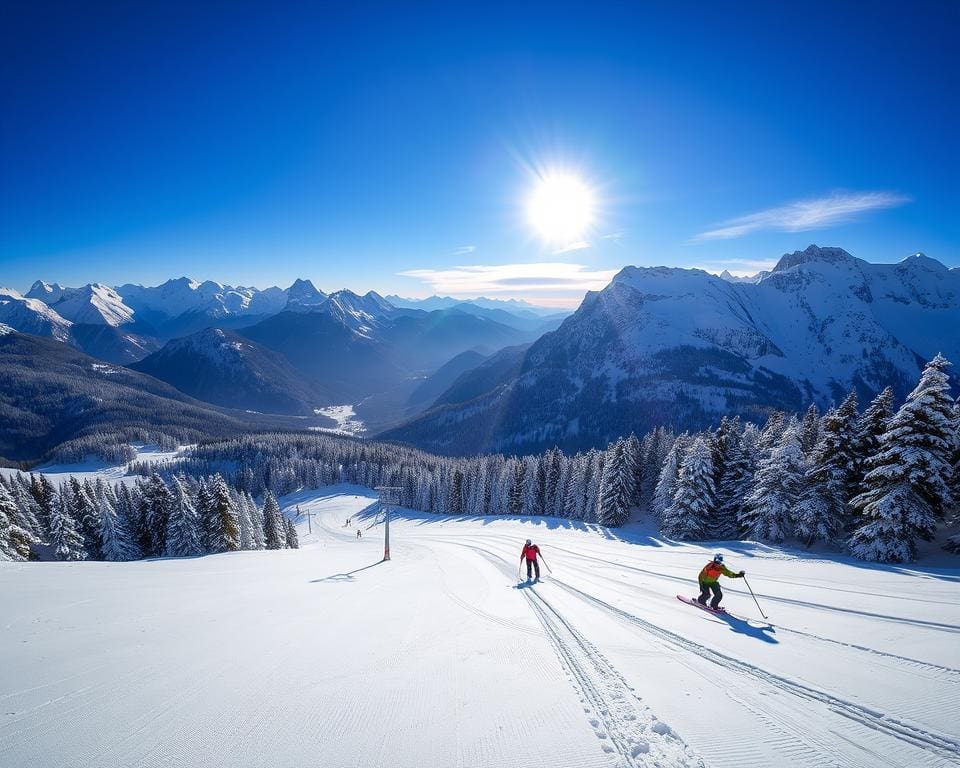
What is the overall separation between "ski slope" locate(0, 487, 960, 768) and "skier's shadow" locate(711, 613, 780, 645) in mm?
81

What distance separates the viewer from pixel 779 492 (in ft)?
92.7

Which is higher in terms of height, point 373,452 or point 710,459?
point 710,459

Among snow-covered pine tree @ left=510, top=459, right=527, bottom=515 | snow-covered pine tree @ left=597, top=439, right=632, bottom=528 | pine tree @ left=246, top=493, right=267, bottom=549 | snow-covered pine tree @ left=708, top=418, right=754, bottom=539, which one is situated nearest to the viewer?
snow-covered pine tree @ left=708, top=418, right=754, bottom=539

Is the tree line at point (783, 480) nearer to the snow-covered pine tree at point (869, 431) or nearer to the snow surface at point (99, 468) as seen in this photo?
the snow-covered pine tree at point (869, 431)

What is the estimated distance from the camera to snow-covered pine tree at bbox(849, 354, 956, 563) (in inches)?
772

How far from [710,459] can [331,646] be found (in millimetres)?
36333

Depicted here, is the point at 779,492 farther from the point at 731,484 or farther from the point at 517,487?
the point at 517,487

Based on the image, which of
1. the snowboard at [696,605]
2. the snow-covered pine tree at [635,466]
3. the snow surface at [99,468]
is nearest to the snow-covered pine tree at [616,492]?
the snow-covered pine tree at [635,466]

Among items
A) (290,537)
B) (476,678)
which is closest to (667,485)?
(476,678)

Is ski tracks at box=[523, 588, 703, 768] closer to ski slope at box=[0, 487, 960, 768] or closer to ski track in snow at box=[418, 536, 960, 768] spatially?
ski slope at box=[0, 487, 960, 768]

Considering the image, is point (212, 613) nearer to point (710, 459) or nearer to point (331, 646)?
point (331, 646)

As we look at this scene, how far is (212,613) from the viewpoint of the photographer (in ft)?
30.7

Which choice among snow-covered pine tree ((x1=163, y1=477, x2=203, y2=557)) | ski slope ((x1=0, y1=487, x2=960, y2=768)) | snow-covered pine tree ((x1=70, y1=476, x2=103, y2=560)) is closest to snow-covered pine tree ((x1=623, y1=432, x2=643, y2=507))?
ski slope ((x1=0, y1=487, x2=960, y2=768))

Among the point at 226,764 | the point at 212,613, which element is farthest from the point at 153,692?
the point at 212,613
